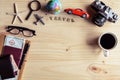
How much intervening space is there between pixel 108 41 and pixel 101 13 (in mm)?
88

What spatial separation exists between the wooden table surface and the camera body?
23 millimetres

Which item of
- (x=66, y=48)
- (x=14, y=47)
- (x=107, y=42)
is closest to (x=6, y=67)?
(x=14, y=47)

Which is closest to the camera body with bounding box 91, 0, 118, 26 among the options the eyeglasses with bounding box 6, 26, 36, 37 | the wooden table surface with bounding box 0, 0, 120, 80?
the wooden table surface with bounding box 0, 0, 120, 80

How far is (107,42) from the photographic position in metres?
0.95

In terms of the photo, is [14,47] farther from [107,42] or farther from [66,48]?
[107,42]

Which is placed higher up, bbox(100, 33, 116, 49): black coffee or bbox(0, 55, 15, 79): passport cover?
bbox(100, 33, 116, 49): black coffee

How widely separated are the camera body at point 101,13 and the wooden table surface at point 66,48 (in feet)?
0.08

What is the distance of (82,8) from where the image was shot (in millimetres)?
969

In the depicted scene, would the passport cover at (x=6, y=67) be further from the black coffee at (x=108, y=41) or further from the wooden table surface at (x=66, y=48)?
the black coffee at (x=108, y=41)

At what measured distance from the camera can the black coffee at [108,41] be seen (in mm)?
950

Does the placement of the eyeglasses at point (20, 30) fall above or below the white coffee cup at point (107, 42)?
above

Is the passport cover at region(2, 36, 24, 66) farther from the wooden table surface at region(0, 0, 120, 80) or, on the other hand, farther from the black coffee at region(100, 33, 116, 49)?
the black coffee at region(100, 33, 116, 49)

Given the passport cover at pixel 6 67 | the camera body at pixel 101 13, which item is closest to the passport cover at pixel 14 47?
the passport cover at pixel 6 67

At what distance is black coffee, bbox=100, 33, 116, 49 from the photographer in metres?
0.95
